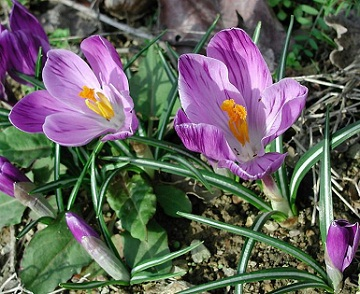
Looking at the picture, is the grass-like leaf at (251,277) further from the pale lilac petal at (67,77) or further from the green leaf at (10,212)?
the green leaf at (10,212)

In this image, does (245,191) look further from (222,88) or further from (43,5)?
(43,5)

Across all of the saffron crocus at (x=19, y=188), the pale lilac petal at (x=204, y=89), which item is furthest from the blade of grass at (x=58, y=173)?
the pale lilac petal at (x=204, y=89)

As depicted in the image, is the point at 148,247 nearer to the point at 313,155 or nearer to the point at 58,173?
the point at 58,173

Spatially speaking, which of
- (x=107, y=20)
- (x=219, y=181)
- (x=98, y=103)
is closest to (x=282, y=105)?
A: (x=219, y=181)

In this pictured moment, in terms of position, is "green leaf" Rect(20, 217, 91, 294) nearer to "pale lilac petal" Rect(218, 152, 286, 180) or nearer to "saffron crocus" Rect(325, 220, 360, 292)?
"pale lilac petal" Rect(218, 152, 286, 180)

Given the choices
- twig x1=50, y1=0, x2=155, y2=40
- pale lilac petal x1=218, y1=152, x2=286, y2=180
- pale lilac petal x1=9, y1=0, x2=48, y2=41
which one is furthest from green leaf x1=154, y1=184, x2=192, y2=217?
twig x1=50, y1=0, x2=155, y2=40
